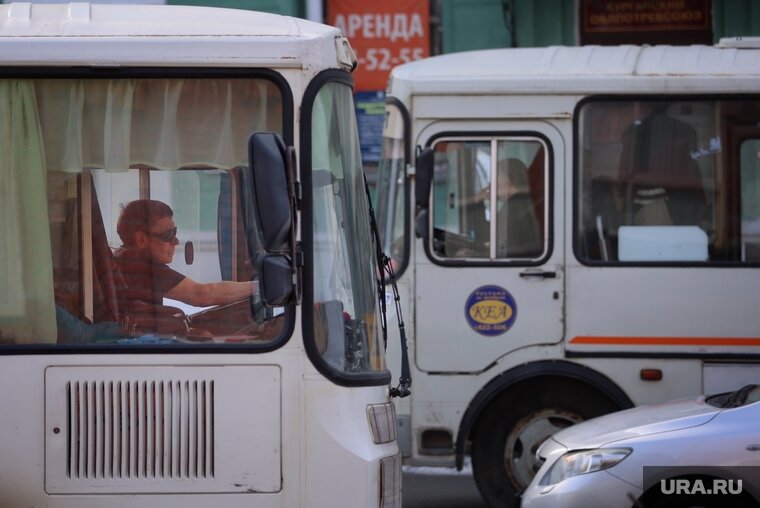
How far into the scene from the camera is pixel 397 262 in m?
7.65

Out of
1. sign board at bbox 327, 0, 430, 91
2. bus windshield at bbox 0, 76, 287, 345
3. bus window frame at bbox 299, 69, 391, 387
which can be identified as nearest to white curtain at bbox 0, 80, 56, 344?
bus windshield at bbox 0, 76, 287, 345

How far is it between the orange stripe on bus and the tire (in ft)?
1.00

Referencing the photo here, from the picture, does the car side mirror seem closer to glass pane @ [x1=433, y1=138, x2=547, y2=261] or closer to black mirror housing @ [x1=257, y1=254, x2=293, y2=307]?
black mirror housing @ [x1=257, y1=254, x2=293, y2=307]

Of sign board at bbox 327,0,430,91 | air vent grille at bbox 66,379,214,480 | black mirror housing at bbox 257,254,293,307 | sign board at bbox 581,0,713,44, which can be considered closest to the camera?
black mirror housing at bbox 257,254,293,307

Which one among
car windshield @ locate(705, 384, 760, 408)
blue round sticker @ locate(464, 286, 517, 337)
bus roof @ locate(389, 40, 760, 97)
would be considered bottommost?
car windshield @ locate(705, 384, 760, 408)

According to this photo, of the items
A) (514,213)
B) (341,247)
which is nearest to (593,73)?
(514,213)

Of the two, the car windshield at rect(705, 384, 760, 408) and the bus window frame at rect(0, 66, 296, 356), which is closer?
the bus window frame at rect(0, 66, 296, 356)

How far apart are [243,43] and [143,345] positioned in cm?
115

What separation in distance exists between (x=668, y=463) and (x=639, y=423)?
50 cm

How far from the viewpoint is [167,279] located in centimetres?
411

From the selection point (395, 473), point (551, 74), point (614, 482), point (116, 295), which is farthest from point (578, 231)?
point (116, 295)

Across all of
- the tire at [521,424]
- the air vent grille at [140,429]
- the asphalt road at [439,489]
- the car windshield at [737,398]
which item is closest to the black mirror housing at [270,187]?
the air vent grille at [140,429]

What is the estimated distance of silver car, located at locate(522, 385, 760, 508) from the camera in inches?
214

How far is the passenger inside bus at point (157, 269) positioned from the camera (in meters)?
4.10
